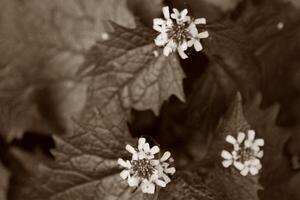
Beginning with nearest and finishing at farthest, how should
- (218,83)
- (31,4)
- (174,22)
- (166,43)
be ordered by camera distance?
(166,43) → (174,22) → (218,83) → (31,4)

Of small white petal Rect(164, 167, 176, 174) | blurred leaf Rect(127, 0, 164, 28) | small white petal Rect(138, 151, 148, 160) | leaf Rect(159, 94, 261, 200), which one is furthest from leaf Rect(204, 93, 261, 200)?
blurred leaf Rect(127, 0, 164, 28)

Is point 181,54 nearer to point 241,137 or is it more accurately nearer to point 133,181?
point 241,137

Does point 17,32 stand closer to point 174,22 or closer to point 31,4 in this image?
point 31,4

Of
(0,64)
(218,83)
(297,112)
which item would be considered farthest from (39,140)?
(297,112)

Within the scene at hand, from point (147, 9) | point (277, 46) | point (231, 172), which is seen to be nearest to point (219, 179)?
point (231, 172)

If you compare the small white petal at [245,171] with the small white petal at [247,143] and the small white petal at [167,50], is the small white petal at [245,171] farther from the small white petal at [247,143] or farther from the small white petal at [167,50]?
the small white petal at [167,50]

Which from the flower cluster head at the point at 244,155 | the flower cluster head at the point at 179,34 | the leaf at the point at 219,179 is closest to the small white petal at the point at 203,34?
the flower cluster head at the point at 179,34
